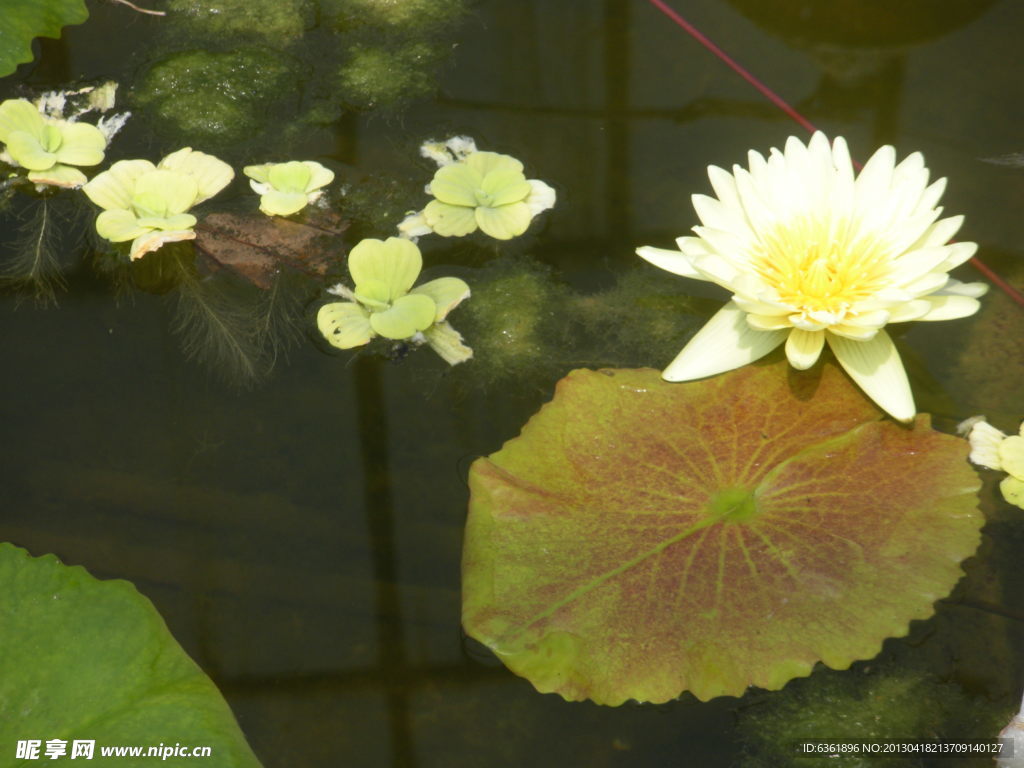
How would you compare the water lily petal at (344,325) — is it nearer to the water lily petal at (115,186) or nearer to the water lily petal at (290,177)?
the water lily petal at (290,177)

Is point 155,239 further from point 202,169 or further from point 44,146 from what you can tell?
point 44,146

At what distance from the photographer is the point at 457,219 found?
2.21 meters

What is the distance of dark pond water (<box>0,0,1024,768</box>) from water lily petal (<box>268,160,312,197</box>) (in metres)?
0.14

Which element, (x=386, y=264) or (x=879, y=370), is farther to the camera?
(x=386, y=264)

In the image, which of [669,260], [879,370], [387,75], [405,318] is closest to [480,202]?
[405,318]

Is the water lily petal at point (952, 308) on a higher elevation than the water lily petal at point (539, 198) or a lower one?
higher

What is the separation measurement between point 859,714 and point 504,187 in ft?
4.41

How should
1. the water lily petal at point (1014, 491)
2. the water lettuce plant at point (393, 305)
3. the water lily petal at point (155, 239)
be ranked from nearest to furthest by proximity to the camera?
the water lily petal at point (1014, 491)
the water lettuce plant at point (393, 305)
the water lily petal at point (155, 239)

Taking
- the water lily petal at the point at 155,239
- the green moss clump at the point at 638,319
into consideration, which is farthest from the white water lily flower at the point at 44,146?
the green moss clump at the point at 638,319

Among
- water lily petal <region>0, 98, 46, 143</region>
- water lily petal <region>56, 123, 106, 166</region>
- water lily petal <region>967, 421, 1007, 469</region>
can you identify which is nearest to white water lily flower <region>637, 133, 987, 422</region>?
water lily petal <region>967, 421, 1007, 469</region>

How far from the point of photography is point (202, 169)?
→ 229 centimetres

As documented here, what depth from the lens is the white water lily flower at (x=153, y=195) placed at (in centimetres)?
216

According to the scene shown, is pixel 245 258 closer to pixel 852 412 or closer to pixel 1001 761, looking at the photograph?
pixel 852 412

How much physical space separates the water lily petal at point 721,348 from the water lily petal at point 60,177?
1524mm
